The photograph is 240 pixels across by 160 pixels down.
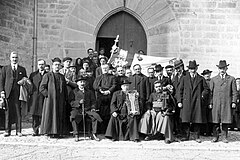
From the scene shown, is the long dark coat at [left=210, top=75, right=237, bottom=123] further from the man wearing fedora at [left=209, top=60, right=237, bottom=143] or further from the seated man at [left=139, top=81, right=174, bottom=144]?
the seated man at [left=139, top=81, right=174, bottom=144]

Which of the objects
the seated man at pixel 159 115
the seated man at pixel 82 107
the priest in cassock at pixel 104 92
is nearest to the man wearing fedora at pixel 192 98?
the seated man at pixel 159 115

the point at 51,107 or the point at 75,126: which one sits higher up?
the point at 51,107

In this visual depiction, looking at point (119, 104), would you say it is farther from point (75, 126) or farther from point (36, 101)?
point (36, 101)

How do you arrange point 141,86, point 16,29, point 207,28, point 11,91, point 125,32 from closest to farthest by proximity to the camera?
point 11,91 → point 141,86 → point 16,29 → point 207,28 → point 125,32

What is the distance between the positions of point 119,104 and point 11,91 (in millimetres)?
2540

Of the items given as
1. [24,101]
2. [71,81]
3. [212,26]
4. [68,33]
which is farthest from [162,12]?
[24,101]

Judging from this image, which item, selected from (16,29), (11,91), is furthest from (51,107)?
(16,29)

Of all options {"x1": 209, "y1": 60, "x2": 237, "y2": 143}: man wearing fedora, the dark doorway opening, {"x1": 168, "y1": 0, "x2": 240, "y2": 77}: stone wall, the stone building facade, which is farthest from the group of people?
the dark doorway opening

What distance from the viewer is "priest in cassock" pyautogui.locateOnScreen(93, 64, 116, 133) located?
8359 millimetres

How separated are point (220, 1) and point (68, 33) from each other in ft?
18.0

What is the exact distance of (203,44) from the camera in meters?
12.0

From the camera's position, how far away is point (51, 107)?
7730mm

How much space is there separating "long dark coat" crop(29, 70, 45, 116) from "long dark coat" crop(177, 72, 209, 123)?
332 cm

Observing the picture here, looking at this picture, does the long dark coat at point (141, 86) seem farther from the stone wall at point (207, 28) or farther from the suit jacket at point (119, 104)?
the stone wall at point (207, 28)
